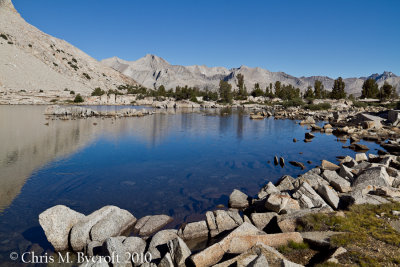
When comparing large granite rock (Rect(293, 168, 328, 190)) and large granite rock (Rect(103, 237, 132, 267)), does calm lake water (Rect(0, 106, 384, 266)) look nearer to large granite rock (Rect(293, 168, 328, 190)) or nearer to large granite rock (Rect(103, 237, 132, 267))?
large granite rock (Rect(293, 168, 328, 190))

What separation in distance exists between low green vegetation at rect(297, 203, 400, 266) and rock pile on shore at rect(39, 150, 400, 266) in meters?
0.39

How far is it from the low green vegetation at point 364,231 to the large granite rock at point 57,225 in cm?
879

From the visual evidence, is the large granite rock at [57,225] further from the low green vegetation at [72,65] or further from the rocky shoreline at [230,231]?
the low green vegetation at [72,65]

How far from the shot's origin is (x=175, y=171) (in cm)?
1916

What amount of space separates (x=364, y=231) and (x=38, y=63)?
519 feet

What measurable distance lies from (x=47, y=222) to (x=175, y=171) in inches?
424

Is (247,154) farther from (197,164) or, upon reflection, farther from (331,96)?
(331,96)

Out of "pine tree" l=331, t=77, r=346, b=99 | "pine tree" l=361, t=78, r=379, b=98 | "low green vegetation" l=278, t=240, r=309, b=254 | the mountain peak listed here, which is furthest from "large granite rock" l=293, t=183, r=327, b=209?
the mountain peak

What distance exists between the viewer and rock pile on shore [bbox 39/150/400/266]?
754 centimetres

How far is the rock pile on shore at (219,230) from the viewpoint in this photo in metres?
7.54

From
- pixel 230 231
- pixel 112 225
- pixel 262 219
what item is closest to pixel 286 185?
pixel 262 219

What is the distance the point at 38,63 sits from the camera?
130m

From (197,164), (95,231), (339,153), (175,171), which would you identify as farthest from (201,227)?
(339,153)

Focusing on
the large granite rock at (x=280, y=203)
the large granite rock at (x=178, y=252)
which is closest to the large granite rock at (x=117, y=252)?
the large granite rock at (x=178, y=252)
